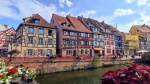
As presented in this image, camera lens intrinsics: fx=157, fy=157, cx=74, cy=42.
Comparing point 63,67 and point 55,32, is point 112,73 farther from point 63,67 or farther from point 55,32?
point 55,32

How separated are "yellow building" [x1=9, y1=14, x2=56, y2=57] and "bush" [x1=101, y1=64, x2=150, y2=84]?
27.7 meters

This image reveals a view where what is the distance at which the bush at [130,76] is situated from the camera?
212cm

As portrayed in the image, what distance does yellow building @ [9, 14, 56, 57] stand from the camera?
29.1 m

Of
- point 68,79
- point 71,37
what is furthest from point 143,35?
point 68,79

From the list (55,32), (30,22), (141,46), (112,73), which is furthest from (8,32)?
(141,46)

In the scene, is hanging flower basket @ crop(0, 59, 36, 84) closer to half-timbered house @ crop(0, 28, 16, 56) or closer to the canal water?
the canal water

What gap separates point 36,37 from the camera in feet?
101

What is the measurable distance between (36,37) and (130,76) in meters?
29.7

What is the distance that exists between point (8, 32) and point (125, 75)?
3838 centimetres

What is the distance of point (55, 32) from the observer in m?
33.3

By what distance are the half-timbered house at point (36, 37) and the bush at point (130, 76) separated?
27.9 metres

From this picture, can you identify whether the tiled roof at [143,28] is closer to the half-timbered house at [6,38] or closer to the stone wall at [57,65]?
the stone wall at [57,65]

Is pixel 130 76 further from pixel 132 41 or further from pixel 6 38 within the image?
pixel 132 41

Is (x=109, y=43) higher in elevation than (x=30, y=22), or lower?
lower
